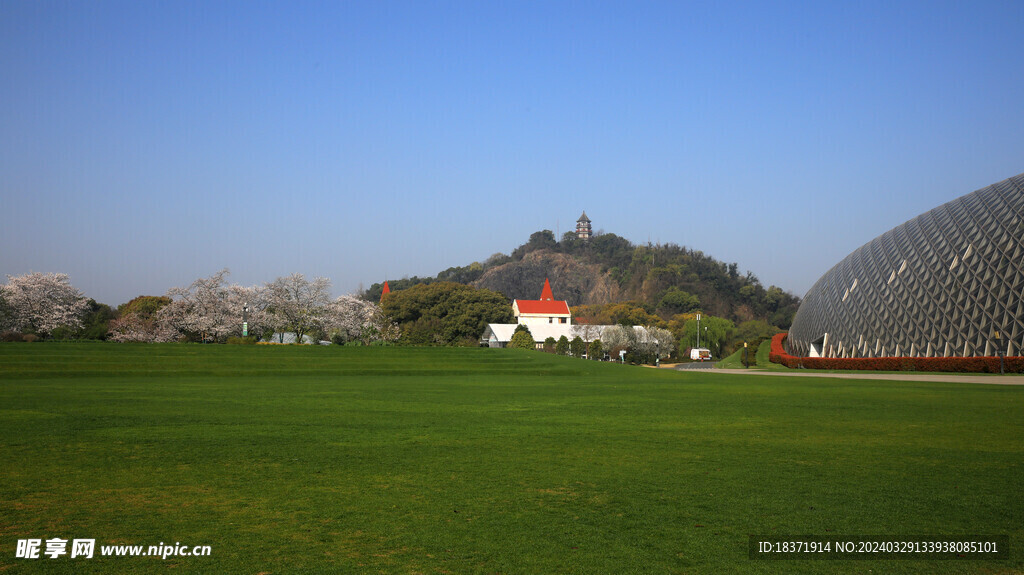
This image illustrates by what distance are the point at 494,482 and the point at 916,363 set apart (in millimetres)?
34930

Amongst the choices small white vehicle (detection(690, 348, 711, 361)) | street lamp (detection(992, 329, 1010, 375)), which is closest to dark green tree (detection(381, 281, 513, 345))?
small white vehicle (detection(690, 348, 711, 361))

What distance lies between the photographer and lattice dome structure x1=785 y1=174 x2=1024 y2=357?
3400 centimetres

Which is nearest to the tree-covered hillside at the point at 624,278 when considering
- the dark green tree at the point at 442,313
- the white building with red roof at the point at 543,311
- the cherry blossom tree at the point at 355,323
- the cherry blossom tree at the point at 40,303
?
the white building with red roof at the point at 543,311

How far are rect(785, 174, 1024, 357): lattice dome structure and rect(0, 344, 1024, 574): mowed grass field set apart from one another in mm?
22747

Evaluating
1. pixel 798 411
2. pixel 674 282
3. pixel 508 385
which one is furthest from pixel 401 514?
pixel 674 282

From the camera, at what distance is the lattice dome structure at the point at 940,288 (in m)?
34.0

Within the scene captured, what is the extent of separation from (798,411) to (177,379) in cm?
2062

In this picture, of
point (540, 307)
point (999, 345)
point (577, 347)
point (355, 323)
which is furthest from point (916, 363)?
point (540, 307)

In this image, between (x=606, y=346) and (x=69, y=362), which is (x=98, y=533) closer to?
(x=69, y=362)

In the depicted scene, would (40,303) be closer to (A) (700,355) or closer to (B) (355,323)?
(B) (355,323)

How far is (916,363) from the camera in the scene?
115ft

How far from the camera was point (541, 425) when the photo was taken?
38.8 feet

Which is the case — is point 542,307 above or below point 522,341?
above

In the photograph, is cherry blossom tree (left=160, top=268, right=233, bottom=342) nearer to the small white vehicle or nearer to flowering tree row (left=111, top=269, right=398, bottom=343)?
flowering tree row (left=111, top=269, right=398, bottom=343)
